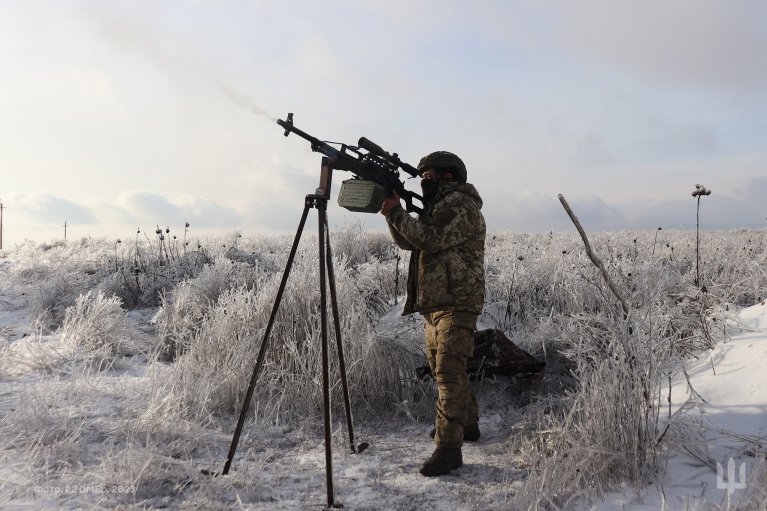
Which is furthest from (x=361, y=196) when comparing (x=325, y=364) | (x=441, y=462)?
(x=441, y=462)

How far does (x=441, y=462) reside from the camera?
10.9 ft

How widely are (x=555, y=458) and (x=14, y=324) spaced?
27.6 feet

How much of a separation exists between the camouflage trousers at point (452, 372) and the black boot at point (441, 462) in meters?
0.04

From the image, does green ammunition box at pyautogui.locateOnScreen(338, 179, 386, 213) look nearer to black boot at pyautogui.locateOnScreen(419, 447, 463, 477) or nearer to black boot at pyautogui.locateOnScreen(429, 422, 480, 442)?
black boot at pyautogui.locateOnScreen(419, 447, 463, 477)

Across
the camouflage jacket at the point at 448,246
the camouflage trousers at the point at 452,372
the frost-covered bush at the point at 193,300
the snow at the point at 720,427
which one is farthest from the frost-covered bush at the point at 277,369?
the snow at the point at 720,427

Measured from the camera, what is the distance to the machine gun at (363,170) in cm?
314

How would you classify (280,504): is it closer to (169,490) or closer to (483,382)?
(169,490)

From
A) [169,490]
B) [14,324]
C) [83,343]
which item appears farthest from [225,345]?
[14,324]

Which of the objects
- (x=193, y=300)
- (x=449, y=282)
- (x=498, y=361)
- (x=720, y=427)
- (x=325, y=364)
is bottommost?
(x=720, y=427)

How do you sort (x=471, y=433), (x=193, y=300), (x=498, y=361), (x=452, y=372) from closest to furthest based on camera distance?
(x=452, y=372)
(x=471, y=433)
(x=498, y=361)
(x=193, y=300)

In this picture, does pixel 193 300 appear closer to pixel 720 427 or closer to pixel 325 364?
pixel 325 364

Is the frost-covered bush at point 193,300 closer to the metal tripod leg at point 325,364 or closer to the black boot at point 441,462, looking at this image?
the metal tripod leg at point 325,364

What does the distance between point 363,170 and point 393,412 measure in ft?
7.45

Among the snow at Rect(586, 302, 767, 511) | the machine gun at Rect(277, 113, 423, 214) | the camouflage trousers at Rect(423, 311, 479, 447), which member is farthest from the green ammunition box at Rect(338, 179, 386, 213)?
the snow at Rect(586, 302, 767, 511)
